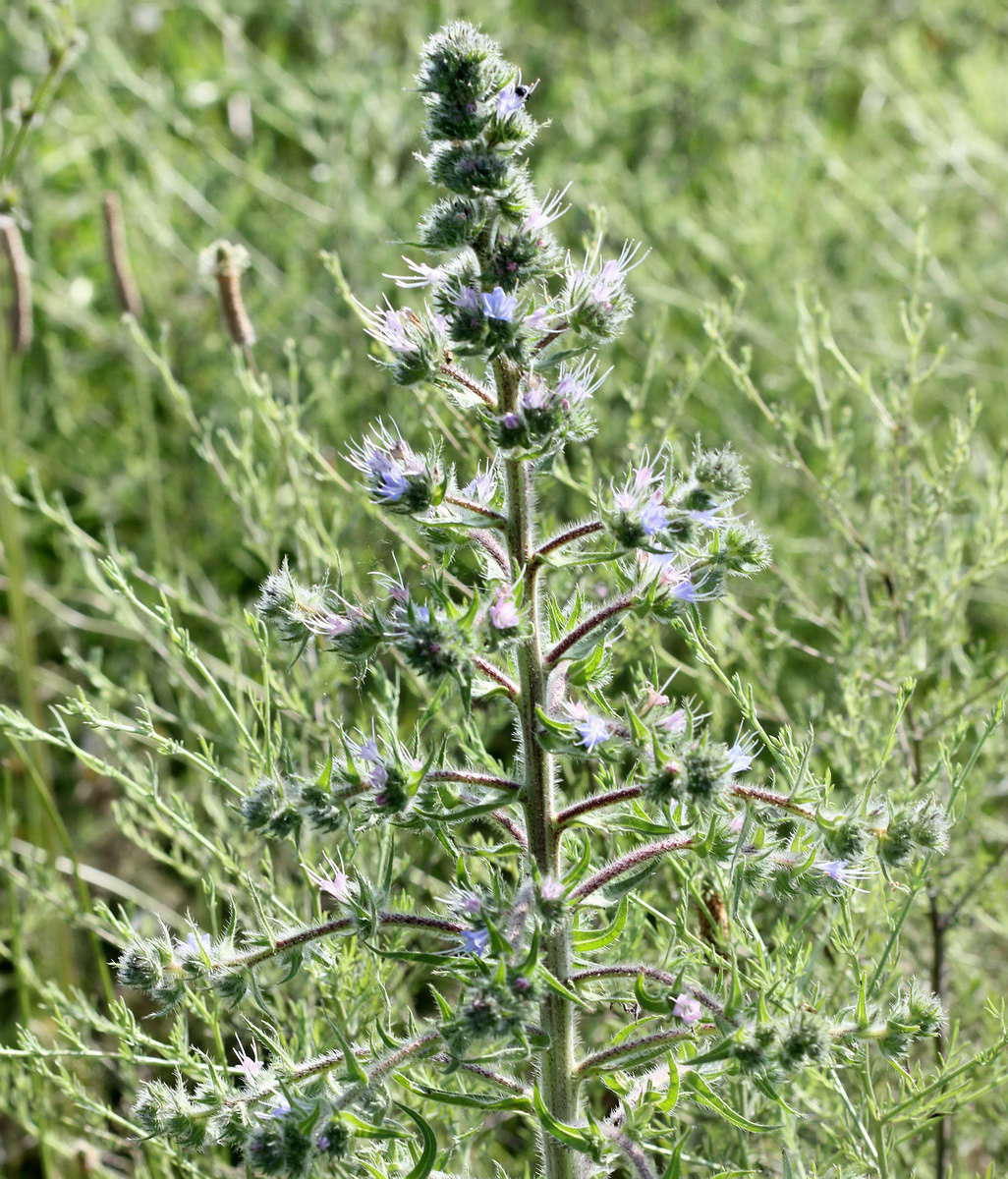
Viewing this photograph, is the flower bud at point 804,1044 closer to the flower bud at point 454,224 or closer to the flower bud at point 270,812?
the flower bud at point 270,812

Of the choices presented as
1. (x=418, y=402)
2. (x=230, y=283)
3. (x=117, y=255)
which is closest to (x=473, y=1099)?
(x=418, y=402)

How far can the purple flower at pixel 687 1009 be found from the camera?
4.46 ft

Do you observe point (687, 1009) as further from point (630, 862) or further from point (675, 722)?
point (675, 722)

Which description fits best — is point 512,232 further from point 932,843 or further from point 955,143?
point 955,143

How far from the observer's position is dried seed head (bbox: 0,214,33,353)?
2.52 meters

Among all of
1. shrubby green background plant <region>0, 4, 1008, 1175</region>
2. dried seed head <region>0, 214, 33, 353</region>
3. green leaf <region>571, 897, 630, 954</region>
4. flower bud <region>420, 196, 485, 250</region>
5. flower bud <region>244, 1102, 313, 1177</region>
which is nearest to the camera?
flower bud <region>244, 1102, 313, 1177</region>

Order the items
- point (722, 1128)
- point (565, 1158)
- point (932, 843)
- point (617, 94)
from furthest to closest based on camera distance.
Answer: point (617, 94) < point (722, 1128) < point (565, 1158) < point (932, 843)

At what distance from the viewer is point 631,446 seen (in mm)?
2172

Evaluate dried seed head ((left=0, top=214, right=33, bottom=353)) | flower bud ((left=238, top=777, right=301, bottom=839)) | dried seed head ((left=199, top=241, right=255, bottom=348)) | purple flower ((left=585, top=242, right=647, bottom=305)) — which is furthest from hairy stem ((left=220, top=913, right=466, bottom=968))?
dried seed head ((left=0, top=214, right=33, bottom=353))

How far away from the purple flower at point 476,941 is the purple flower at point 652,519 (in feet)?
1.55

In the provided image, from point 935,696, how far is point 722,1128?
831mm

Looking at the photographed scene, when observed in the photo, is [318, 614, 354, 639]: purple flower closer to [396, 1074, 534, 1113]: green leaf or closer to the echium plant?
the echium plant

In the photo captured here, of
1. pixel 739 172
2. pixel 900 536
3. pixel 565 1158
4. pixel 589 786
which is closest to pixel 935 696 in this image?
pixel 900 536

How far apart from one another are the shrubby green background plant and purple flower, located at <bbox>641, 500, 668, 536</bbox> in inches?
31.5
